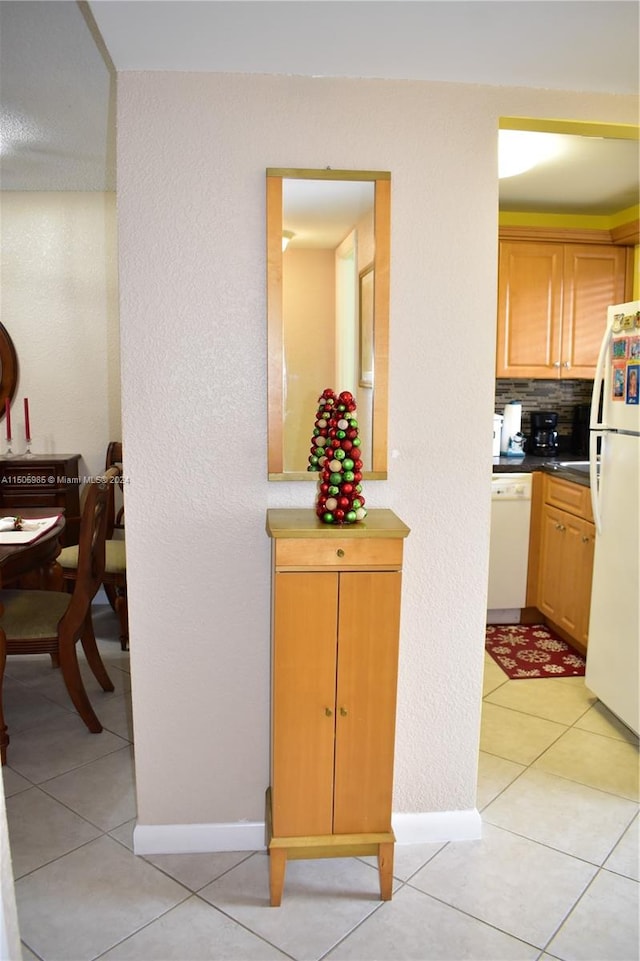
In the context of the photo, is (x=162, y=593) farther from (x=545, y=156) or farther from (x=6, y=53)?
(x=545, y=156)

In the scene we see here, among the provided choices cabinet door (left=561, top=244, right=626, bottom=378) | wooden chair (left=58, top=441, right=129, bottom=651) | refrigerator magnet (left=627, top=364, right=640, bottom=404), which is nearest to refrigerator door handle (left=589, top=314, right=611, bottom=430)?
refrigerator magnet (left=627, top=364, right=640, bottom=404)

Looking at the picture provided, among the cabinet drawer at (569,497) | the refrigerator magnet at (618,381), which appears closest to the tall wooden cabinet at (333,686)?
the refrigerator magnet at (618,381)

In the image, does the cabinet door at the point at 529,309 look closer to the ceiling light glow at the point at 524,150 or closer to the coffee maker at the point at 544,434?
the coffee maker at the point at 544,434

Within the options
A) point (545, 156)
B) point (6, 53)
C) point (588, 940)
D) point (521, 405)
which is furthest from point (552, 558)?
point (6, 53)

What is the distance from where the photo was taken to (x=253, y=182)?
1.96 meters

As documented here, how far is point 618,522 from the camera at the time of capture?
9.44ft

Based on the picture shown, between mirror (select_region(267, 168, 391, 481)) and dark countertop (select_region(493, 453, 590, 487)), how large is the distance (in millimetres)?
1858

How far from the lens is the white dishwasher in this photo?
3.94 metres

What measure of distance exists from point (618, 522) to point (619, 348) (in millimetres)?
684

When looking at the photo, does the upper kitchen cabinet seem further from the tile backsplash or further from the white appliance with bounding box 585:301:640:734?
the white appliance with bounding box 585:301:640:734

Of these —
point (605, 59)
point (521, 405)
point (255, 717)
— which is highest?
point (605, 59)

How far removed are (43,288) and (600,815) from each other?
3866 millimetres

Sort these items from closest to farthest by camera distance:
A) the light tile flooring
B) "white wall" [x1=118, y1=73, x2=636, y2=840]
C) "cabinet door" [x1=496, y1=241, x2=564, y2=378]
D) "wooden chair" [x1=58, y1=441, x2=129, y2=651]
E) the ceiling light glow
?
the light tile flooring
"white wall" [x1=118, y1=73, x2=636, y2=840]
the ceiling light glow
"wooden chair" [x1=58, y1=441, x2=129, y2=651]
"cabinet door" [x1=496, y1=241, x2=564, y2=378]

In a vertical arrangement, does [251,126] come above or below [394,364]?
above
